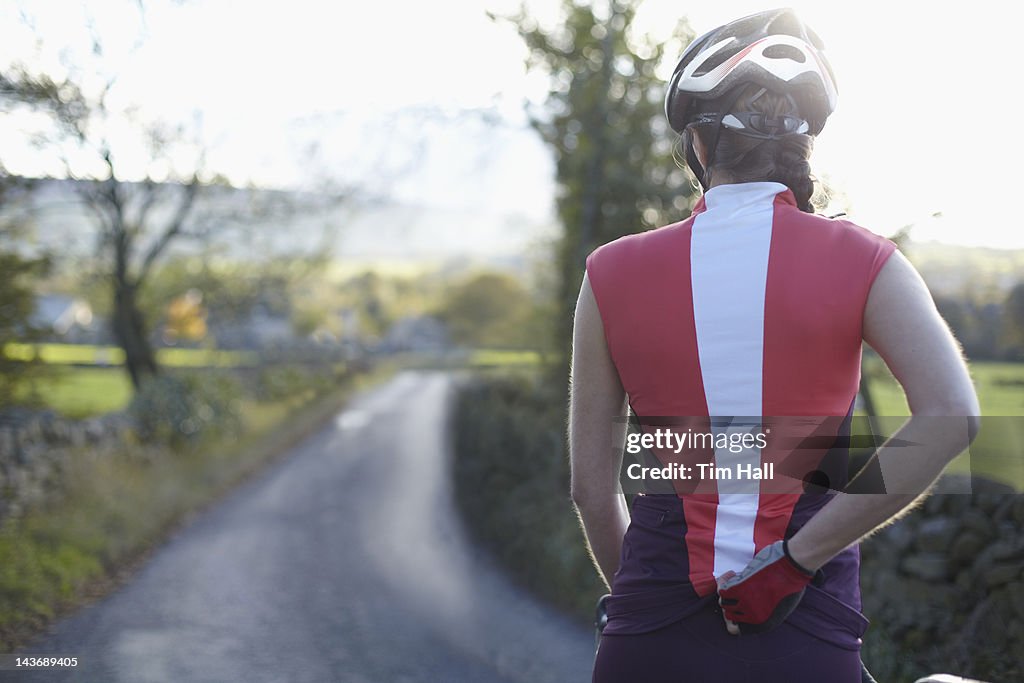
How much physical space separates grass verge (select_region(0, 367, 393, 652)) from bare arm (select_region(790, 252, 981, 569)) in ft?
21.1

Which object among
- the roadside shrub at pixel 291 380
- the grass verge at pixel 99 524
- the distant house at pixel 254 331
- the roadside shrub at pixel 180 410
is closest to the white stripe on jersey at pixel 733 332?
the grass verge at pixel 99 524

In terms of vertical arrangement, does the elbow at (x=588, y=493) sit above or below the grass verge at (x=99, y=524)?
above

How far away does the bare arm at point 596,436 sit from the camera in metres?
1.69

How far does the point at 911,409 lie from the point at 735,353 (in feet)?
0.89

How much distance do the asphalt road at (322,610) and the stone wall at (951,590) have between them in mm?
1951

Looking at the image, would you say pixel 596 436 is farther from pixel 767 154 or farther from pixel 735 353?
pixel 767 154

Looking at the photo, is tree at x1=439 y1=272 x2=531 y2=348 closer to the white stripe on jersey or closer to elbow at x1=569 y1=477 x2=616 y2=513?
elbow at x1=569 y1=477 x2=616 y2=513

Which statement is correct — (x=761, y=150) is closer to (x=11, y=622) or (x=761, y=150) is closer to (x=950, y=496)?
(x=950, y=496)

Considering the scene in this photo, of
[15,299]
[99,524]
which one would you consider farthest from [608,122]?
[99,524]

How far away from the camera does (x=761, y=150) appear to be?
1650mm

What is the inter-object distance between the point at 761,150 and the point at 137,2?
11589 millimetres

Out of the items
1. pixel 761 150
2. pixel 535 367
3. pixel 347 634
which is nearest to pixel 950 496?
pixel 347 634

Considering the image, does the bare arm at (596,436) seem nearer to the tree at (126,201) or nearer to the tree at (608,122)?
the tree at (608,122)

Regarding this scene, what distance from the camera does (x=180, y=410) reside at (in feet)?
53.5
